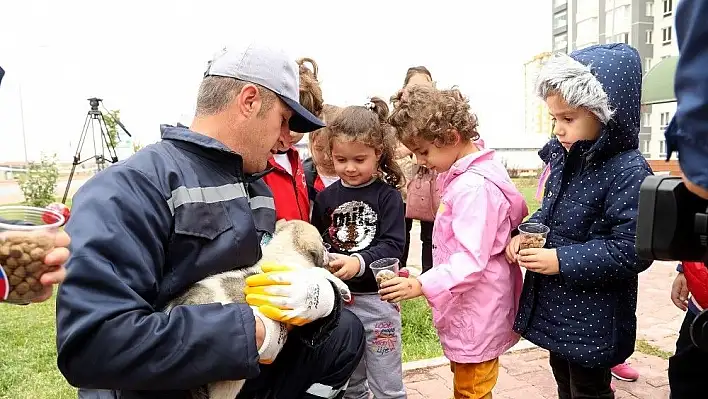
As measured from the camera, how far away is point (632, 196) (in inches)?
96.7

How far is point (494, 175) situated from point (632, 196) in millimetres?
663

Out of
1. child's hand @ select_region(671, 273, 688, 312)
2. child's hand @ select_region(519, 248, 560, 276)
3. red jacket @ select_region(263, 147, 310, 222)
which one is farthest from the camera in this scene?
child's hand @ select_region(671, 273, 688, 312)

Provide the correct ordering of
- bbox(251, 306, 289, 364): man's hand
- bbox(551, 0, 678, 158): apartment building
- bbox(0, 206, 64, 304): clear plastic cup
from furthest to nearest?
bbox(551, 0, 678, 158): apartment building < bbox(251, 306, 289, 364): man's hand < bbox(0, 206, 64, 304): clear plastic cup

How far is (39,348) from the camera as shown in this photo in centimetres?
517

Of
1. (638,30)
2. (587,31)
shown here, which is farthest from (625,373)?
(587,31)

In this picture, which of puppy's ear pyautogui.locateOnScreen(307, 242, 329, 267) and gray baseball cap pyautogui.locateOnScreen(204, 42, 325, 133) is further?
Answer: puppy's ear pyautogui.locateOnScreen(307, 242, 329, 267)

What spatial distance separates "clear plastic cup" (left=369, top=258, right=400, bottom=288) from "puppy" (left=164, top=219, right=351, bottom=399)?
1.33ft

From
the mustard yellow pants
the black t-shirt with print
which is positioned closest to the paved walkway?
the mustard yellow pants

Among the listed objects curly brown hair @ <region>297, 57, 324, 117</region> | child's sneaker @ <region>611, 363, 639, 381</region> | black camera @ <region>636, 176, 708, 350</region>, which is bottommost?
child's sneaker @ <region>611, 363, 639, 381</region>

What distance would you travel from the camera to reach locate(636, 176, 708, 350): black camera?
1262 mm

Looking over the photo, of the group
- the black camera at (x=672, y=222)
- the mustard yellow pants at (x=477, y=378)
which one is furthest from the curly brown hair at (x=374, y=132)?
the black camera at (x=672, y=222)

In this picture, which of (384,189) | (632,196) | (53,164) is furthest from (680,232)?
(53,164)

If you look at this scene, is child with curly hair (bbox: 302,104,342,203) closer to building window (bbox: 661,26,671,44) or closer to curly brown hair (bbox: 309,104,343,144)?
curly brown hair (bbox: 309,104,343,144)

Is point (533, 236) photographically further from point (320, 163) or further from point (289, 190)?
point (320, 163)
